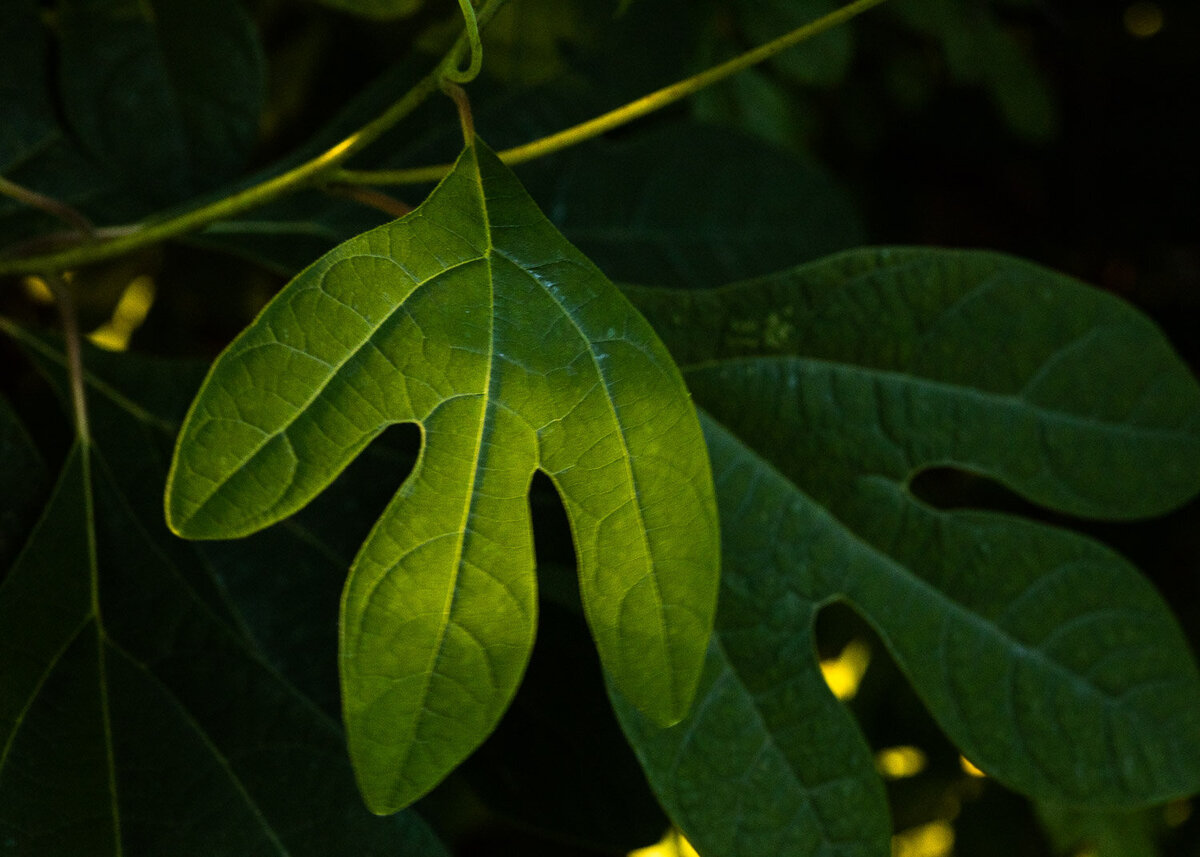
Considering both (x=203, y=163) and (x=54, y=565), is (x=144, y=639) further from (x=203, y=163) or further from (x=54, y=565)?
(x=203, y=163)

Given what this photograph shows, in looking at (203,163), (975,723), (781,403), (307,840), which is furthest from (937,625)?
(203,163)

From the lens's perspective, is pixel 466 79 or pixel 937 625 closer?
pixel 466 79

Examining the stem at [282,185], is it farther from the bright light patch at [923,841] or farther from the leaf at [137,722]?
the bright light patch at [923,841]

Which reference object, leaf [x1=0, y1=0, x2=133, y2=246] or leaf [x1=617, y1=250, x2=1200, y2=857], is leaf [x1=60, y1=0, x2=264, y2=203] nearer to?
leaf [x1=0, y1=0, x2=133, y2=246]

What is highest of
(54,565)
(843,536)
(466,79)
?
(466,79)

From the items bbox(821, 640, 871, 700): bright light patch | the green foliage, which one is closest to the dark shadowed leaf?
the green foliage

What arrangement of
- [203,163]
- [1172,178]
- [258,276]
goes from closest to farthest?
[203,163] → [258,276] → [1172,178]
